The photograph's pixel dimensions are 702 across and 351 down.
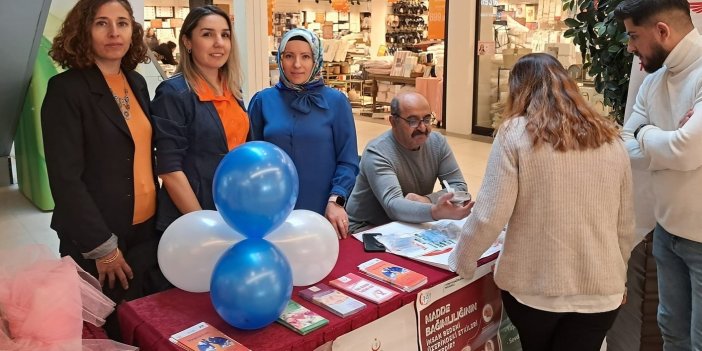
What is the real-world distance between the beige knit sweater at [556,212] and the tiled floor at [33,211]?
287cm

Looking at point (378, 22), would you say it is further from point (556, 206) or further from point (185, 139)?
point (556, 206)

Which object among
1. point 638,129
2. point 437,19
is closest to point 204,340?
point 638,129

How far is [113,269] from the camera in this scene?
194cm

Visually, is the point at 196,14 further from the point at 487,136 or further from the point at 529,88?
the point at 487,136

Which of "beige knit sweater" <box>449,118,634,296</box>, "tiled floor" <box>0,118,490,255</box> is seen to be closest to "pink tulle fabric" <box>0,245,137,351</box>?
"beige knit sweater" <box>449,118,634,296</box>

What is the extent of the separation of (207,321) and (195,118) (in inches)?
30.1

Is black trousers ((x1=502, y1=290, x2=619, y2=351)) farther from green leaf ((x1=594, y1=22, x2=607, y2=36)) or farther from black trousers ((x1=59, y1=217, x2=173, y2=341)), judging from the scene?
green leaf ((x1=594, y1=22, x2=607, y2=36))

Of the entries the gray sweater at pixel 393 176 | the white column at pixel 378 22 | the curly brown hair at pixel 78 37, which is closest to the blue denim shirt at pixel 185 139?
the curly brown hair at pixel 78 37

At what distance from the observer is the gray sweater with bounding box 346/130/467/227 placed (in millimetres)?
2508

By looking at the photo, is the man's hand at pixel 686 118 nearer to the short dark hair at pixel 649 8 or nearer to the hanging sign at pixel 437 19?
the short dark hair at pixel 649 8

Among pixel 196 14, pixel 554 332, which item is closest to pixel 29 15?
pixel 196 14

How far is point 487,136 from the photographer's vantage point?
28.1 feet

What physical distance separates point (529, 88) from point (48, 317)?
4.71ft

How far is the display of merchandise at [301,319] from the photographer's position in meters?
1.56
